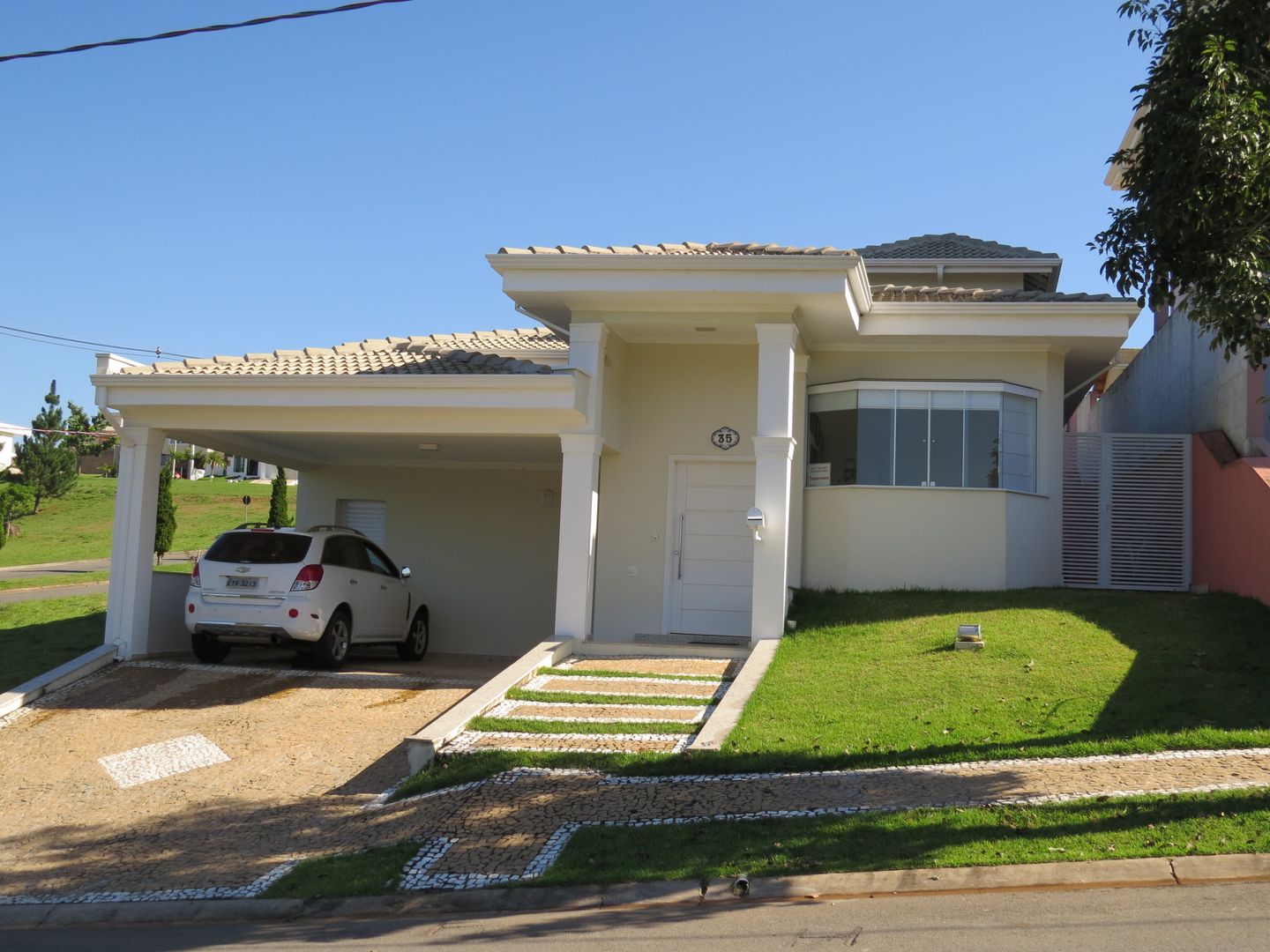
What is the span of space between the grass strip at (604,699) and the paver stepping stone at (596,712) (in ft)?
0.29

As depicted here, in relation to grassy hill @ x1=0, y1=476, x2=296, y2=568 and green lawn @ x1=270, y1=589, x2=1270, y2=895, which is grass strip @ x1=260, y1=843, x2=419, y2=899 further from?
grassy hill @ x1=0, y1=476, x2=296, y2=568

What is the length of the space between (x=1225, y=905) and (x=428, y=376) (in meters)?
9.47

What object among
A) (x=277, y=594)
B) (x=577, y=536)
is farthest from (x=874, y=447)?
(x=277, y=594)

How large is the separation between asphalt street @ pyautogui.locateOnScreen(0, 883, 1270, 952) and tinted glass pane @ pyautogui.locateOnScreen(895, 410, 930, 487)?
879 centimetres

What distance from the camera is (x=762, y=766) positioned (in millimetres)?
8172

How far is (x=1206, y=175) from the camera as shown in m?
7.70

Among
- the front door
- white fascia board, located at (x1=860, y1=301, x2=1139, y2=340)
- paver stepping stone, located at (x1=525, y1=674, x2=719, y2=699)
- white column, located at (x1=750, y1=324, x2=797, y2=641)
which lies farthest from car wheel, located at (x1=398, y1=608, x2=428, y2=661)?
white fascia board, located at (x1=860, y1=301, x2=1139, y2=340)

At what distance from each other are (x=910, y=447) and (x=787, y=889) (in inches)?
360

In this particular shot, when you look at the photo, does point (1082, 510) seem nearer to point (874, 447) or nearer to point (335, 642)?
point (874, 447)

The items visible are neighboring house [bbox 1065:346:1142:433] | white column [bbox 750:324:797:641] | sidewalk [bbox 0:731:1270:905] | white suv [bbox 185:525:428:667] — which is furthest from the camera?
neighboring house [bbox 1065:346:1142:433]

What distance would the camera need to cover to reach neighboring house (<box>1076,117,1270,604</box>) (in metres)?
12.7

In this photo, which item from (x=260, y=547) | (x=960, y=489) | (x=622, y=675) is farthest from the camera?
(x=960, y=489)

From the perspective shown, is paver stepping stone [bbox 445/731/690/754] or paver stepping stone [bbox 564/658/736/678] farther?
paver stepping stone [bbox 564/658/736/678]

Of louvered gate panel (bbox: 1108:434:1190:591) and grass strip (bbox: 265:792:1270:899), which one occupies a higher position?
louvered gate panel (bbox: 1108:434:1190:591)
